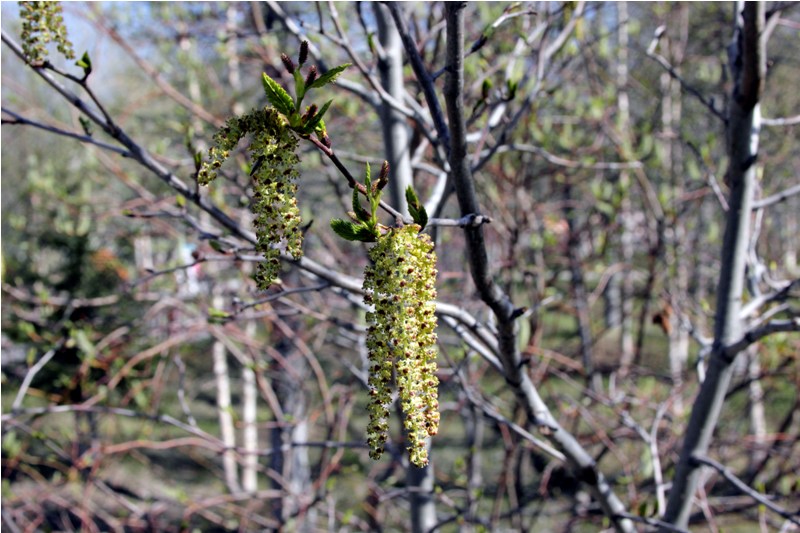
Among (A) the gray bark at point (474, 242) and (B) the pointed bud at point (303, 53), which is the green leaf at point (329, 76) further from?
(A) the gray bark at point (474, 242)

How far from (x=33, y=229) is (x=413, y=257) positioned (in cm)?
785

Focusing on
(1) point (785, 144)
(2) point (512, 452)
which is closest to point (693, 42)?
(1) point (785, 144)

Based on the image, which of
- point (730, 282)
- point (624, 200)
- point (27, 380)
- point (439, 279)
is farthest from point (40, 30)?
point (624, 200)

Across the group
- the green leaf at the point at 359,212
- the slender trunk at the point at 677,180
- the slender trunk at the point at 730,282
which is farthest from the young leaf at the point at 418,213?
the slender trunk at the point at 677,180

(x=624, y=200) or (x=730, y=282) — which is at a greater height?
(x=624, y=200)

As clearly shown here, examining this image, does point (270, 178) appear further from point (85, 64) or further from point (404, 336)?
point (85, 64)

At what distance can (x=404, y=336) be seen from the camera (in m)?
0.88

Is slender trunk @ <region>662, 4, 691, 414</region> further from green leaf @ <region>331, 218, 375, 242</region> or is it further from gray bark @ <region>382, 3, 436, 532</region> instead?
green leaf @ <region>331, 218, 375, 242</region>

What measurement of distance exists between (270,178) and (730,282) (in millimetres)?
1726

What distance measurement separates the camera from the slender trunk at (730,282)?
201 cm

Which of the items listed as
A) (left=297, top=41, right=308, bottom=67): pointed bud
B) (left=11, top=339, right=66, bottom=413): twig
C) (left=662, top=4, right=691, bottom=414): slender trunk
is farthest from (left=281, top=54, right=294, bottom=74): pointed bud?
(left=662, top=4, right=691, bottom=414): slender trunk

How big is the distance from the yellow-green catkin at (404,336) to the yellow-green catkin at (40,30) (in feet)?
3.50

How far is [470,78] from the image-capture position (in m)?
3.74

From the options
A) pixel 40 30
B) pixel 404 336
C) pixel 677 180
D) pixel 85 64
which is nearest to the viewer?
Answer: pixel 404 336
